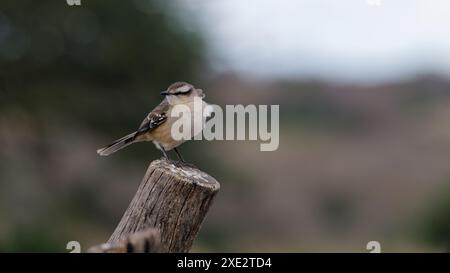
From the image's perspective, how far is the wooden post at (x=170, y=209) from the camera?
4645mm

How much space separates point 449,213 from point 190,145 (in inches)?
221

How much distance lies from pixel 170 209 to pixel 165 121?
218cm

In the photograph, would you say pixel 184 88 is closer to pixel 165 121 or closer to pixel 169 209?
pixel 165 121

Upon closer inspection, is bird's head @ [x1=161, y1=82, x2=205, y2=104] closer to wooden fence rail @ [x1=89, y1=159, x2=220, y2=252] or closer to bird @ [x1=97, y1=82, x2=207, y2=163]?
bird @ [x1=97, y1=82, x2=207, y2=163]

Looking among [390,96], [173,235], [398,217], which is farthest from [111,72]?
[390,96]

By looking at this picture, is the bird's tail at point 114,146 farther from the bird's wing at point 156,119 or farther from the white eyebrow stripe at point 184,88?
the white eyebrow stripe at point 184,88

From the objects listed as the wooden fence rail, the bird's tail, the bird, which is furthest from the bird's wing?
the wooden fence rail

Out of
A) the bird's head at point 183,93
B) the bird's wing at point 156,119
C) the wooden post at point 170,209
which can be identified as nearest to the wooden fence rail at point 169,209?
the wooden post at point 170,209

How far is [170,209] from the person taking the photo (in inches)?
183

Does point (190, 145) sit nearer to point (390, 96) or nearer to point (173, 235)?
point (173, 235)

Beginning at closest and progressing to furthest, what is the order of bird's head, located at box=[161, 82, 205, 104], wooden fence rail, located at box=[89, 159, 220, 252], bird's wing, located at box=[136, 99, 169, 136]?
wooden fence rail, located at box=[89, 159, 220, 252] → bird's head, located at box=[161, 82, 205, 104] → bird's wing, located at box=[136, 99, 169, 136]

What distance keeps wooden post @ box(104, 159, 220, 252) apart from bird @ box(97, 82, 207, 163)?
6.03 feet

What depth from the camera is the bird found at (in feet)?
21.8

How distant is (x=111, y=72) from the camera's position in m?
17.2
